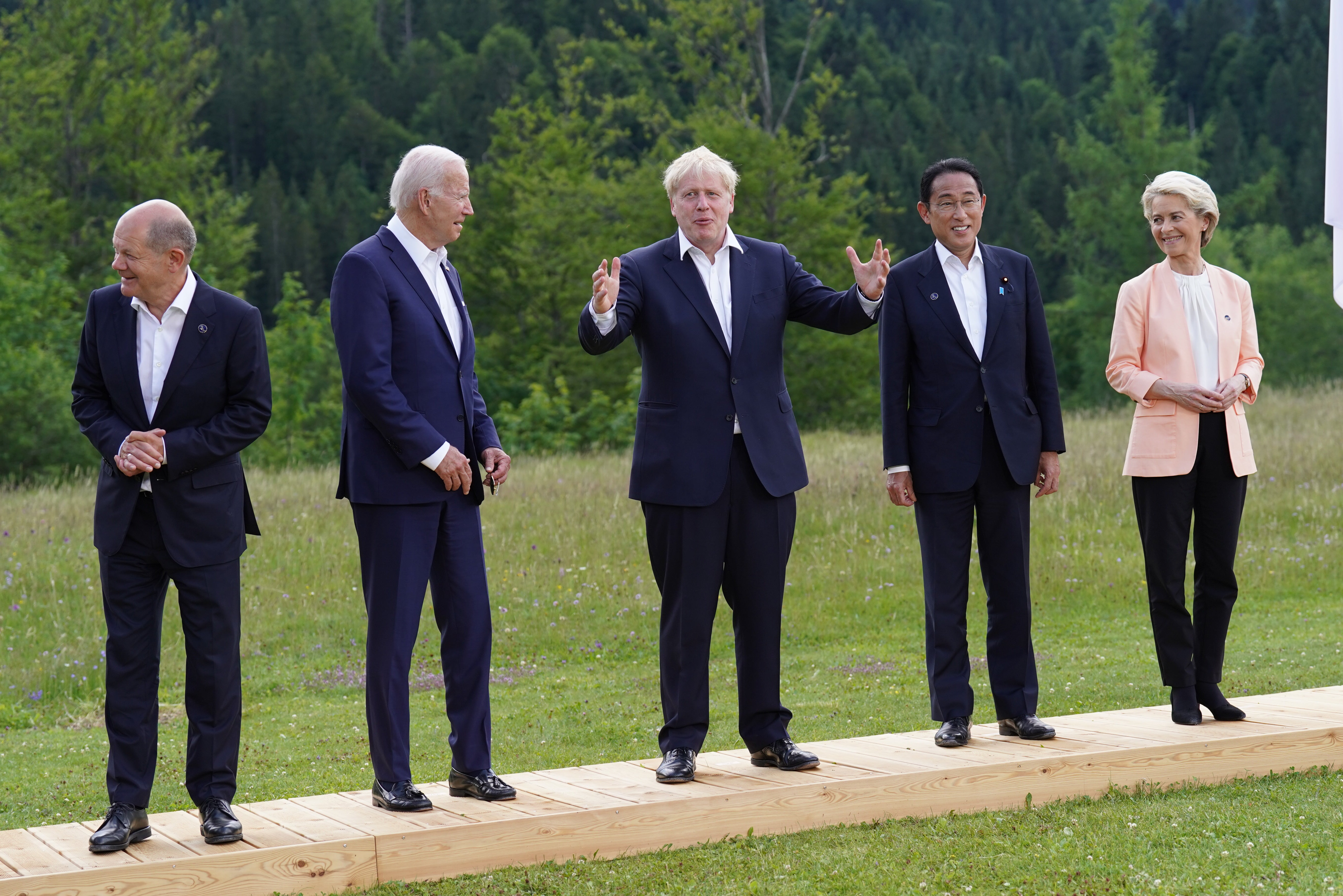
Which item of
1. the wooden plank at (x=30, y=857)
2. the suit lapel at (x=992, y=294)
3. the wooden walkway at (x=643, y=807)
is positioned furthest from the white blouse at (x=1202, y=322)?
the wooden plank at (x=30, y=857)

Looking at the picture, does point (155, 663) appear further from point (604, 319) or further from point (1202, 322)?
point (1202, 322)

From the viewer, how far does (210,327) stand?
14.1ft

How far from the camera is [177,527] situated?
425 centimetres

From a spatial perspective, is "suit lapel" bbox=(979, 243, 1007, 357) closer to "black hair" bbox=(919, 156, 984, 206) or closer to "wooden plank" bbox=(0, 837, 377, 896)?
"black hair" bbox=(919, 156, 984, 206)

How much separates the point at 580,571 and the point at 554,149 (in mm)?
29939

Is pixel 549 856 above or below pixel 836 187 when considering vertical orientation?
below

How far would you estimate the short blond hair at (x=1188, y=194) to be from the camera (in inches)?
217

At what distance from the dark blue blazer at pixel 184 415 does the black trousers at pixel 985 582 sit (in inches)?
100

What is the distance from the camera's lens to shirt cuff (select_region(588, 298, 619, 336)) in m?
4.64

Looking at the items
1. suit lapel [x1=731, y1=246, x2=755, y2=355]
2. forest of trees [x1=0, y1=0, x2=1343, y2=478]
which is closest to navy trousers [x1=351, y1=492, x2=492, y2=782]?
suit lapel [x1=731, y1=246, x2=755, y2=355]

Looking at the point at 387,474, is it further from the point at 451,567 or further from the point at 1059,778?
the point at 1059,778

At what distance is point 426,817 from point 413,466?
112 centimetres

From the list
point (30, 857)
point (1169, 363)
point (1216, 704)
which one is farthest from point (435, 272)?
point (1216, 704)

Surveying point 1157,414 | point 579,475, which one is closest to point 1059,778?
point 1157,414
